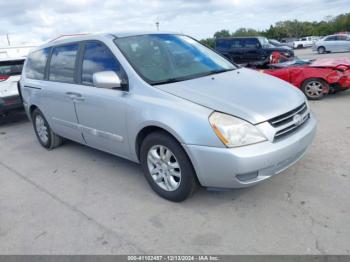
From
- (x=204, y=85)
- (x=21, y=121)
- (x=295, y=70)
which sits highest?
(x=204, y=85)

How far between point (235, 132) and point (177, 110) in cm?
59

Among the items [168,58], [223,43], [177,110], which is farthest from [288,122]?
[223,43]

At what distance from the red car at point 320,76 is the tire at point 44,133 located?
5.30 meters

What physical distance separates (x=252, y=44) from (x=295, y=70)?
32.9ft

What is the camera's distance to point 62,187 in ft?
13.2

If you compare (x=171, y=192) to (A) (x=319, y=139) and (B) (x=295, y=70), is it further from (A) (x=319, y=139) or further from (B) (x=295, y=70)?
(B) (x=295, y=70)

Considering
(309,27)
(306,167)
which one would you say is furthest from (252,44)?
(309,27)

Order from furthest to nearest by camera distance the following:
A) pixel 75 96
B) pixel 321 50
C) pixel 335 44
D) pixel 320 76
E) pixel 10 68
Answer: pixel 321 50 < pixel 335 44 < pixel 10 68 < pixel 320 76 < pixel 75 96

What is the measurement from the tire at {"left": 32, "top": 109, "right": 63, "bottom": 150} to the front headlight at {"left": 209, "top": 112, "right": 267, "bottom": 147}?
3406mm

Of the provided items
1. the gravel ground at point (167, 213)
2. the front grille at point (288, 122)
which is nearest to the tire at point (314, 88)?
the gravel ground at point (167, 213)

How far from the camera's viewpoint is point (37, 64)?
209 inches

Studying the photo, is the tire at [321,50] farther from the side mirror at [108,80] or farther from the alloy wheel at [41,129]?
the side mirror at [108,80]

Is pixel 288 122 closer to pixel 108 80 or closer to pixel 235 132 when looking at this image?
pixel 235 132

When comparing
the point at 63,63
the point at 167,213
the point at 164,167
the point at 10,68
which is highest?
the point at 63,63
